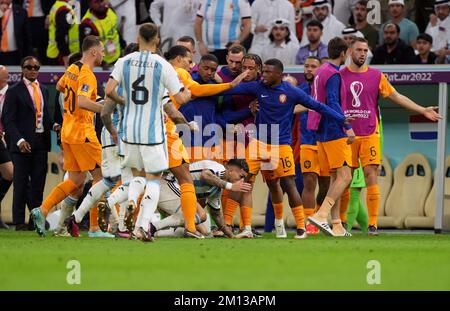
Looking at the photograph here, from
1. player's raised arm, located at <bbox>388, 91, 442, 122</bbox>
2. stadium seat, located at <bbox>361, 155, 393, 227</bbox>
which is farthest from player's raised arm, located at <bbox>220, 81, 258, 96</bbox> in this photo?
stadium seat, located at <bbox>361, 155, 393, 227</bbox>

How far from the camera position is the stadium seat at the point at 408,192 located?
20281mm

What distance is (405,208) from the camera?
2038 centimetres

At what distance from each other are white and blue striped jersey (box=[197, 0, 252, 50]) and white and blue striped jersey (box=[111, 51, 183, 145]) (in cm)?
735

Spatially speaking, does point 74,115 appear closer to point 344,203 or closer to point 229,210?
point 229,210

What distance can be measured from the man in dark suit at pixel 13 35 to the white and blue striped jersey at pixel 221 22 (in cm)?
301

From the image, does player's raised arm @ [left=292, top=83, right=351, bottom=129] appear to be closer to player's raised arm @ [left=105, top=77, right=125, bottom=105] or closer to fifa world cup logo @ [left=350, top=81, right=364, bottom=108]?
fifa world cup logo @ [left=350, top=81, right=364, bottom=108]

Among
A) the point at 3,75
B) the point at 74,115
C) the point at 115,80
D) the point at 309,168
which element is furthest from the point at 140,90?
the point at 3,75

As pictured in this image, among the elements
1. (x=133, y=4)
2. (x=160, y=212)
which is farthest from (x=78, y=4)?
(x=160, y=212)

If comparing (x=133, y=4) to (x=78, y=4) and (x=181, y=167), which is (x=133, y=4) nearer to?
(x=78, y=4)

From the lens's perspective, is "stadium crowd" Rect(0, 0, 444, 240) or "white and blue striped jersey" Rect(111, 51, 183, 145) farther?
"stadium crowd" Rect(0, 0, 444, 240)

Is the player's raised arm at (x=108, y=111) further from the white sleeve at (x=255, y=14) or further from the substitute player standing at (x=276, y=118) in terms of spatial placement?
the white sleeve at (x=255, y=14)

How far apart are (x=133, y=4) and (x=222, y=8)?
1.80 m

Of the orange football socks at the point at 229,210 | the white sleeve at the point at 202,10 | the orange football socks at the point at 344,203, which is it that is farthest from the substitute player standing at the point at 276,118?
the white sleeve at the point at 202,10

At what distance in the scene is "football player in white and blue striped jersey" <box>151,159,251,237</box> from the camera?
14789 millimetres
